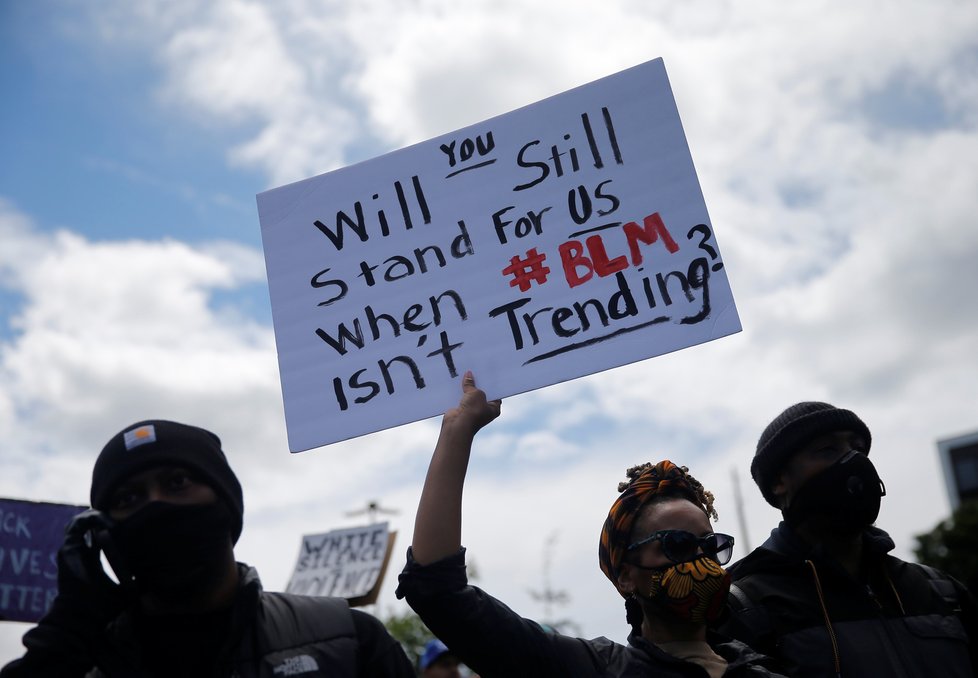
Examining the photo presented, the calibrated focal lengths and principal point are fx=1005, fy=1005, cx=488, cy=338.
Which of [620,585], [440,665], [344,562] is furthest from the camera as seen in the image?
[344,562]

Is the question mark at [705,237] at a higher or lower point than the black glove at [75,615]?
higher

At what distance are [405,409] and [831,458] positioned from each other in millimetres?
1487

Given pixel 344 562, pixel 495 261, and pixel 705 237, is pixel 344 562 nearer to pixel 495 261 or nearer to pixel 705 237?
pixel 495 261

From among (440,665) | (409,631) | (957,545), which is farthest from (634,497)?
(957,545)

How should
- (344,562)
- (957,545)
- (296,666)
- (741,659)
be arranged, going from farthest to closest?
(957,545), (344,562), (741,659), (296,666)

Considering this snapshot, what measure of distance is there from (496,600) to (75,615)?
991 millimetres

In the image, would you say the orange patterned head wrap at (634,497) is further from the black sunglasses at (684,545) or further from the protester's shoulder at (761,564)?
the protester's shoulder at (761,564)

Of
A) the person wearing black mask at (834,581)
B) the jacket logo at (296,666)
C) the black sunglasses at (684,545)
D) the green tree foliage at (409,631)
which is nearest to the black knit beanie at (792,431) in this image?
the person wearing black mask at (834,581)

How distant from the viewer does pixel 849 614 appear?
10.4ft

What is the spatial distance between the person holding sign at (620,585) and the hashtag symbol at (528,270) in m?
0.35

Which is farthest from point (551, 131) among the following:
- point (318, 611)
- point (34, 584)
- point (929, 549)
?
point (929, 549)

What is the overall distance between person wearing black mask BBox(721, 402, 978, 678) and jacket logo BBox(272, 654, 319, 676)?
1414 millimetres

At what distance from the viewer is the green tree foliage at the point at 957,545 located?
36.2m

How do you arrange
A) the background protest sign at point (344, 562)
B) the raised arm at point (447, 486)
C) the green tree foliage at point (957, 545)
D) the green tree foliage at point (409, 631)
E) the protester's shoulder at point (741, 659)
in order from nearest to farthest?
the raised arm at point (447, 486)
the protester's shoulder at point (741, 659)
the background protest sign at point (344, 562)
the green tree foliage at point (409, 631)
the green tree foliage at point (957, 545)
